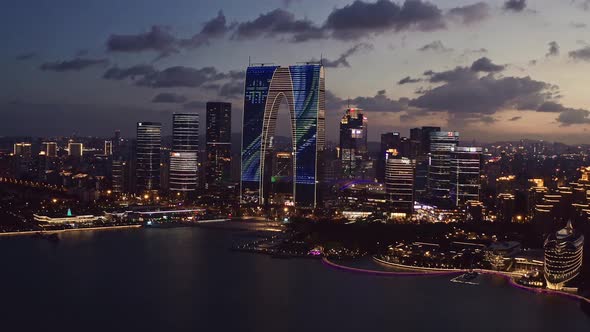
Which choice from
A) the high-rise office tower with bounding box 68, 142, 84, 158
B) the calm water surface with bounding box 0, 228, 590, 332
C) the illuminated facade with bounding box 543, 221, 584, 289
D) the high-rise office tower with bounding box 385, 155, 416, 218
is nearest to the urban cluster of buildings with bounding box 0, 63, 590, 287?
the high-rise office tower with bounding box 385, 155, 416, 218

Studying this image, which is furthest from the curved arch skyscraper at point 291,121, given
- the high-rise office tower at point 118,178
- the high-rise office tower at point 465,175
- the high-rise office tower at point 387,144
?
the high-rise office tower at point 387,144

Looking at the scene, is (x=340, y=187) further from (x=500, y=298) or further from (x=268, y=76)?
(x=500, y=298)

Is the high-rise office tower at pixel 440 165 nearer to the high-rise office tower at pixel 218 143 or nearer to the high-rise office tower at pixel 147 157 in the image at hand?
the high-rise office tower at pixel 218 143

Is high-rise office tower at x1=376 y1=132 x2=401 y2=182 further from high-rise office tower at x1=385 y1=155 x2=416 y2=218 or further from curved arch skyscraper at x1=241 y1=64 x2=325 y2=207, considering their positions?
high-rise office tower at x1=385 y1=155 x2=416 y2=218

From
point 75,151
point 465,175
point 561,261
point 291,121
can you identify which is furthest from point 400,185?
point 75,151

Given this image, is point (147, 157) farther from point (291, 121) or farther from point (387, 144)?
point (387, 144)
